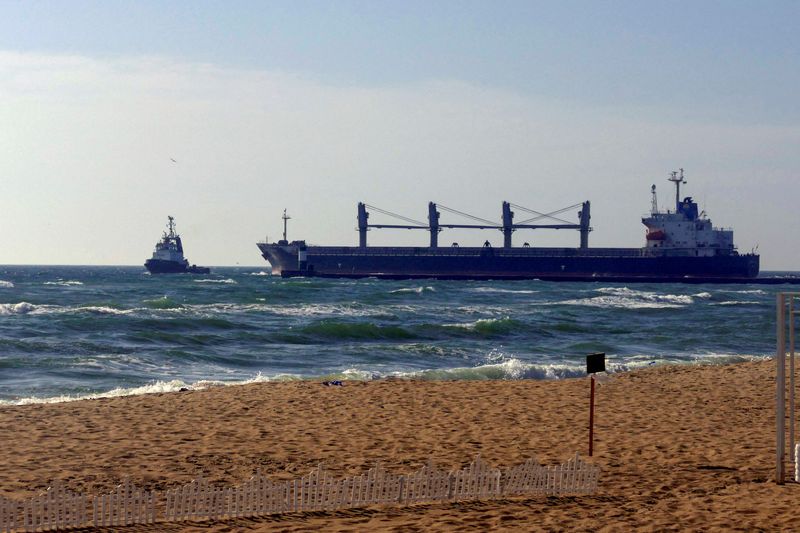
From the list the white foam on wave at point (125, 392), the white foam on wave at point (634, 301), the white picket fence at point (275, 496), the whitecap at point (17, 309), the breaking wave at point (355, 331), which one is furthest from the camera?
the white foam on wave at point (634, 301)

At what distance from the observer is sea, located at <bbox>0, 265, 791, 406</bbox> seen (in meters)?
20.8

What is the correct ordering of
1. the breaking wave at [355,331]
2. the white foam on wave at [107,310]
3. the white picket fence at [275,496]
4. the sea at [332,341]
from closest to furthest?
the white picket fence at [275,496], the sea at [332,341], the breaking wave at [355,331], the white foam on wave at [107,310]

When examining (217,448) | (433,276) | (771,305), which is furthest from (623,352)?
(433,276)

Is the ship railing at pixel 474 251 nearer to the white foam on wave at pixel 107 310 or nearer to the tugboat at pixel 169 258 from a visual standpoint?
the tugboat at pixel 169 258

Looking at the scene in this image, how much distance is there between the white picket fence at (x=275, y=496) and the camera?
24.7 feet

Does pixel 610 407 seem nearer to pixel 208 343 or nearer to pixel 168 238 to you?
pixel 208 343

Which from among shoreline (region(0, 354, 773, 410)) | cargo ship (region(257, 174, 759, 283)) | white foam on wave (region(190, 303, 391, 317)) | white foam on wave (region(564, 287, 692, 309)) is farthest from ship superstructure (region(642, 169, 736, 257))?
shoreline (region(0, 354, 773, 410))

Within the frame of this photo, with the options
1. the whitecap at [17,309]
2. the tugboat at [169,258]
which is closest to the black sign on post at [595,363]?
the whitecap at [17,309]

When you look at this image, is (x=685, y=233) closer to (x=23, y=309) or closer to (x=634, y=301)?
(x=634, y=301)

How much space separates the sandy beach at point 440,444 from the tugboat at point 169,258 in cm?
9824

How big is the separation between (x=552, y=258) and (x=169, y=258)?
4473cm

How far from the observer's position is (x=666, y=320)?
1647 inches

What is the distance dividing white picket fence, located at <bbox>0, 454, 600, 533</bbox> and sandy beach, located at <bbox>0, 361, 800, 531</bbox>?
0.14m

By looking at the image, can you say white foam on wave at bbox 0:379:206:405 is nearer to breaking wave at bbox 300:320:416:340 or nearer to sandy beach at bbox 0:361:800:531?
sandy beach at bbox 0:361:800:531
